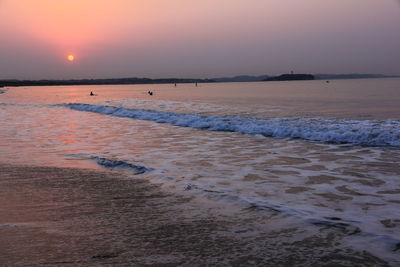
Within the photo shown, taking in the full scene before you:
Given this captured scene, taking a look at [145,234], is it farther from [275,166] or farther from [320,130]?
[320,130]

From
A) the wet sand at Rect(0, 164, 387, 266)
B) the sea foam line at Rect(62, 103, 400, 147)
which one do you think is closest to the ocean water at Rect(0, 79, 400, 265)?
the sea foam line at Rect(62, 103, 400, 147)

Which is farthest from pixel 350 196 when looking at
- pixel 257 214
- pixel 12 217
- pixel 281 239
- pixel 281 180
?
pixel 12 217

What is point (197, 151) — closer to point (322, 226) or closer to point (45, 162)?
point (45, 162)

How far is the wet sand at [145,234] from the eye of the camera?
4043mm

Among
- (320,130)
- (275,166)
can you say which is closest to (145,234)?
(275,166)

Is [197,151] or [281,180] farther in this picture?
[197,151]

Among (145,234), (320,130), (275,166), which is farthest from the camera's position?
(320,130)

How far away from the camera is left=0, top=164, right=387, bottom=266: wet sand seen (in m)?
4.04

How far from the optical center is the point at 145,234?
4820 millimetres

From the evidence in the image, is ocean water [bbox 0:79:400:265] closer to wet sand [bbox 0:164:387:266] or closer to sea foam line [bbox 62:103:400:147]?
sea foam line [bbox 62:103:400:147]

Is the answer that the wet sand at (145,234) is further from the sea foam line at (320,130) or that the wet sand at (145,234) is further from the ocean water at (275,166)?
the sea foam line at (320,130)

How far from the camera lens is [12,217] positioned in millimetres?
5496

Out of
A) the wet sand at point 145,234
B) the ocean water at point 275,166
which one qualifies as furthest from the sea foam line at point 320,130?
the wet sand at point 145,234

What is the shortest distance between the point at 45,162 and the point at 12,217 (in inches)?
201
